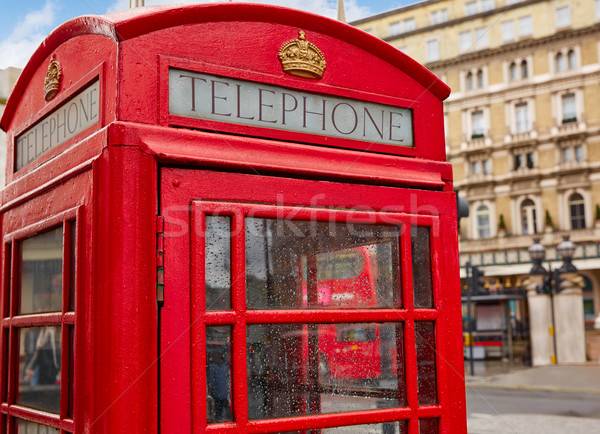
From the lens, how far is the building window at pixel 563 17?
34.4 metres

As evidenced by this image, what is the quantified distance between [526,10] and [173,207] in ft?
123

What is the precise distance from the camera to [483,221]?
117ft

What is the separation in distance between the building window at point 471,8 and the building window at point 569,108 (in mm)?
6869

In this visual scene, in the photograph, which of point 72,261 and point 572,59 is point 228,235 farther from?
point 572,59

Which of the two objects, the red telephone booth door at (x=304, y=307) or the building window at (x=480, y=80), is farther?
the building window at (x=480, y=80)

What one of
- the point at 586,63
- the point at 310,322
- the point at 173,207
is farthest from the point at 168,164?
the point at 586,63

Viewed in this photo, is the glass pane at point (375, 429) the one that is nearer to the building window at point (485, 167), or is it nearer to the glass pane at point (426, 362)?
the glass pane at point (426, 362)

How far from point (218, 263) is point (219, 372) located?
292 mm

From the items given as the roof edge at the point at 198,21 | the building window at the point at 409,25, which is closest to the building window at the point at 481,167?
the building window at the point at 409,25

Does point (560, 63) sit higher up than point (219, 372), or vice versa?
point (560, 63)

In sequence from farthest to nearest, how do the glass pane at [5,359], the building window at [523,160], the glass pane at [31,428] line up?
the building window at [523,160], the glass pane at [5,359], the glass pane at [31,428]

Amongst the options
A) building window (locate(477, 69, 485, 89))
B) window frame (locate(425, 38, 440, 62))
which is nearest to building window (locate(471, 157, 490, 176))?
building window (locate(477, 69, 485, 89))

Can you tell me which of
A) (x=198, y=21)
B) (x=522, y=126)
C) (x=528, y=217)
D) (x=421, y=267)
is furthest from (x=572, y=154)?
(x=198, y=21)

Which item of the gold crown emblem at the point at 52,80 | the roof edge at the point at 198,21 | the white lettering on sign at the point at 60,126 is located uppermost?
the roof edge at the point at 198,21
